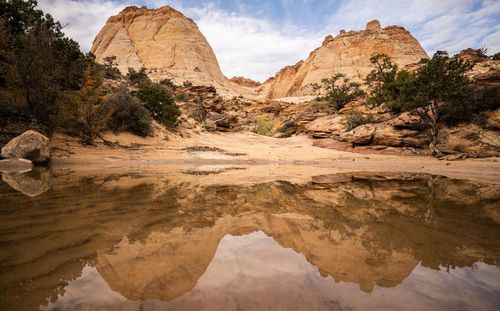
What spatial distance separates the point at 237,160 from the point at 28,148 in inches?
362

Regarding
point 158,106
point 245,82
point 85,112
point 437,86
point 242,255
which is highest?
point 245,82

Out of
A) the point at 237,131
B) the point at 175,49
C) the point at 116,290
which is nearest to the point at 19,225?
the point at 116,290

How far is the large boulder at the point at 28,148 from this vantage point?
1077cm

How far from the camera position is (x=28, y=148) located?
10.9 meters

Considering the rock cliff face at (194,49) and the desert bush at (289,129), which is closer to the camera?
the desert bush at (289,129)

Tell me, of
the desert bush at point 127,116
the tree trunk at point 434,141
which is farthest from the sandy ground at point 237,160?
the tree trunk at point 434,141

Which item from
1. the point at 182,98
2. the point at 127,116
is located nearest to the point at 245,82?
the point at 182,98

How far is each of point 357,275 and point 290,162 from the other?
512 inches

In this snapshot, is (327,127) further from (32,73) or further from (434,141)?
(32,73)

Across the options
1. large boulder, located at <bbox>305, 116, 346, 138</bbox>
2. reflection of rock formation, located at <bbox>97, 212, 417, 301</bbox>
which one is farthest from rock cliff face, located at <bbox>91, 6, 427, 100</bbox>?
reflection of rock formation, located at <bbox>97, 212, 417, 301</bbox>

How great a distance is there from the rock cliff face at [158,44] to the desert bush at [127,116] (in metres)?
43.9

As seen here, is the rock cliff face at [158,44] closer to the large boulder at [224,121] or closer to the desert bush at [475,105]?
the large boulder at [224,121]

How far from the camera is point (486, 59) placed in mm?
32250

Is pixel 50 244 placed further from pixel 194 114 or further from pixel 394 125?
pixel 194 114
